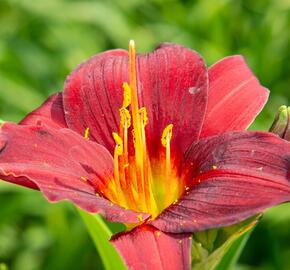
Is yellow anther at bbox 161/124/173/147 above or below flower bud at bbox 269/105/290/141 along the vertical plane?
below

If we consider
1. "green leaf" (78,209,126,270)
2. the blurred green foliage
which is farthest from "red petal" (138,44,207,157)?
the blurred green foliage

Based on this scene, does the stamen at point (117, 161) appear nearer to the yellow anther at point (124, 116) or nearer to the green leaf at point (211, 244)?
the yellow anther at point (124, 116)

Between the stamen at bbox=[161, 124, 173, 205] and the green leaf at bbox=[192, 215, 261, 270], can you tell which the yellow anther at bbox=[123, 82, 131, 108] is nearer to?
the stamen at bbox=[161, 124, 173, 205]

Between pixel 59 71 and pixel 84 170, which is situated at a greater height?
pixel 84 170

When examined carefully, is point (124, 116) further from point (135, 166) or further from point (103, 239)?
point (103, 239)

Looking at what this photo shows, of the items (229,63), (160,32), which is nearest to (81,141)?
(229,63)

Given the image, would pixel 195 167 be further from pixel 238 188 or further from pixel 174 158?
pixel 238 188

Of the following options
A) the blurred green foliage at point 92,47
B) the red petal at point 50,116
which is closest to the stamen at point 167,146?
the red petal at point 50,116

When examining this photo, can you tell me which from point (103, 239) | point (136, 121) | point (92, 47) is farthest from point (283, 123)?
point (92, 47)
